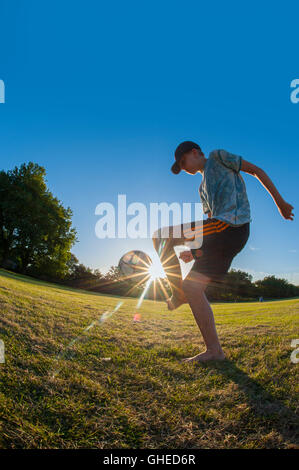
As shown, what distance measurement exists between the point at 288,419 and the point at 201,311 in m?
1.00

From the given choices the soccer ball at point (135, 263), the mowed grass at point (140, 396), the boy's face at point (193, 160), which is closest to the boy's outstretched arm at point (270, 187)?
the boy's face at point (193, 160)

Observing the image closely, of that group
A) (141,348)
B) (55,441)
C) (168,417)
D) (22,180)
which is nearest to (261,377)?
(168,417)

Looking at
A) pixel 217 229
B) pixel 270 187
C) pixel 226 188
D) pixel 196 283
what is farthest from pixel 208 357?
pixel 270 187

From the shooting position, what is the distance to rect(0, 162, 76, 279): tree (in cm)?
2330

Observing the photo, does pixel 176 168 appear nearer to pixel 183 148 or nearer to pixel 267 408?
pixel 183 148

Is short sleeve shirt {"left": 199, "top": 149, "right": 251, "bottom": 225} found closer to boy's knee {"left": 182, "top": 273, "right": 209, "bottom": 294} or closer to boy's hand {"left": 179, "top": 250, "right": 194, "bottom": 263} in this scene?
boy's hand {"left": 179, "top": 250, "right": 194, "bottom": 263}

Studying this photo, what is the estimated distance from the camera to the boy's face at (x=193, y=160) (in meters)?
2.58

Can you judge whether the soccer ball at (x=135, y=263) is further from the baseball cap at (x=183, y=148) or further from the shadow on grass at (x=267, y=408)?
the shadow on grass at (x=267, y=408)

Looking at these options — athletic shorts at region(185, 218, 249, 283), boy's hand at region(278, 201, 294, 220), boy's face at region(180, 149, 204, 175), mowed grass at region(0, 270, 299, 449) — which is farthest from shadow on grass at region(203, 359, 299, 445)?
boy's face at region(180, 149, 204, 175)

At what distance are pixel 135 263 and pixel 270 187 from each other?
2604 mm

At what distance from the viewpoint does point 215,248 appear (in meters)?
2.11

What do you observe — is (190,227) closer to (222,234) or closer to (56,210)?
(222,234)

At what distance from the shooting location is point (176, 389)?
4.80 ft

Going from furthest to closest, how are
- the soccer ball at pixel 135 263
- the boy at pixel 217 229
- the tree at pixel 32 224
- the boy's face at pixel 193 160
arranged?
the tree at pixel 32 224, the soccer ball at pixel 135 263, the boy's face at pixel 193 160, the boy at pixel 217 229
